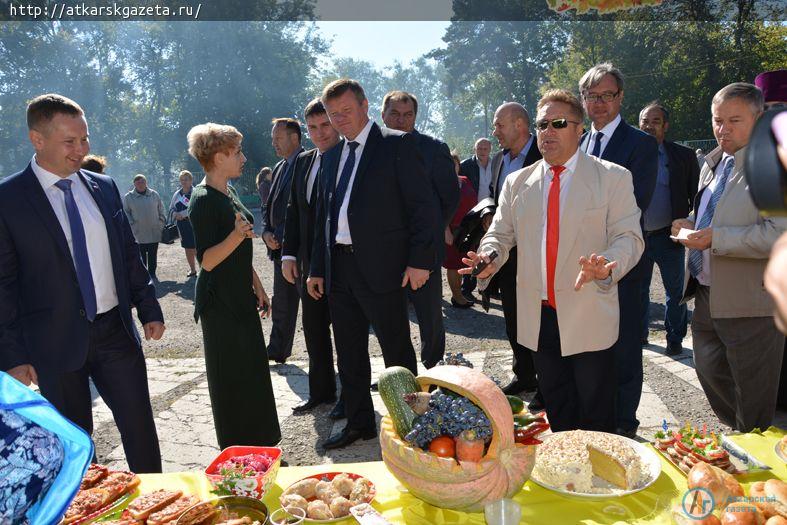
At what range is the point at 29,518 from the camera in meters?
1.29

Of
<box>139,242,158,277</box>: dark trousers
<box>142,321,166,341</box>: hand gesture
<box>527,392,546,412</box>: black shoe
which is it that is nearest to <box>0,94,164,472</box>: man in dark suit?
<box>142,321,166,341</box>: hand gesture

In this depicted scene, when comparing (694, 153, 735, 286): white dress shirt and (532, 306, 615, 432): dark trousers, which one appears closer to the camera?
(532, 306, 615, 432): dark trousers

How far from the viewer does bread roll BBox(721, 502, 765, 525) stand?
165cm

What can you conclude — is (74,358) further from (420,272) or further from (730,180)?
(730,180)

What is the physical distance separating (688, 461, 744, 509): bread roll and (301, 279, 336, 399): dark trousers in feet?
11.2

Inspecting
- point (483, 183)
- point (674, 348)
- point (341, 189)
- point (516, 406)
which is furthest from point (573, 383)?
point (483, 183)

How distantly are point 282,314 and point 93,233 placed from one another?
310 cm

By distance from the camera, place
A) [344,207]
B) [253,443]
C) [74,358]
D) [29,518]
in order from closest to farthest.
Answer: [29,518]
[74,358]
[253,443]
[344,207]

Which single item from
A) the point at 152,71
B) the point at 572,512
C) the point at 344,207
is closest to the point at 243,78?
the point at 152,71

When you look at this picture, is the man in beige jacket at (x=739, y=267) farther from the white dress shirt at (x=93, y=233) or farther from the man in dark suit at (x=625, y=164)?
the white dress shirt at (x=93, y=233)

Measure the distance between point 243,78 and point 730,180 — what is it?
36637mm

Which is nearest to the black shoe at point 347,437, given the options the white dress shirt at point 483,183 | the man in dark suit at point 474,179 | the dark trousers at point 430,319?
the dark trousers at point 430,319

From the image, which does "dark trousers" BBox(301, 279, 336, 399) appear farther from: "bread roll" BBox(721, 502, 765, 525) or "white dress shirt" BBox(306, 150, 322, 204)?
"bread roll" BBox(721, 502, 765, 525)

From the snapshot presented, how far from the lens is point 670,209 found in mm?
5832
